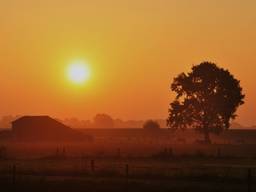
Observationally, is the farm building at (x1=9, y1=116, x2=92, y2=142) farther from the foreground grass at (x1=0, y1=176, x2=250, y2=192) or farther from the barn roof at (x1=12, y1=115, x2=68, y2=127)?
the foreground grass at (x1=0, y1=176, x2=250, y2=192)

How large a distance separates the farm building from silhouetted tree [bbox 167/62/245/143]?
21.7 metres

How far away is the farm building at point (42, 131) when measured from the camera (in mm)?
121375

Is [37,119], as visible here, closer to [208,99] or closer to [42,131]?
[42,131]

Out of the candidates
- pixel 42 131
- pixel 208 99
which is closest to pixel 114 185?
pixel 208 99

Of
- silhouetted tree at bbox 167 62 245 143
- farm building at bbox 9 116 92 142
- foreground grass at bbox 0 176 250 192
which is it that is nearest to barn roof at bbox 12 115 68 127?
farm building at bbox 9 116 92 142

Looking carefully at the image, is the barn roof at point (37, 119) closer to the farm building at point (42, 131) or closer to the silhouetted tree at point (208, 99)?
the farm building at point (42, 131)

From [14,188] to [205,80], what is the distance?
75892mm

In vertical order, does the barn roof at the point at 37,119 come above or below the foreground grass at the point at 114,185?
above

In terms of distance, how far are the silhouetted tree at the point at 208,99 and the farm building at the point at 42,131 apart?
71.2ft

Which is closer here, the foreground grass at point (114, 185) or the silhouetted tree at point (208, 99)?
the foreground grass at point (114, 185)

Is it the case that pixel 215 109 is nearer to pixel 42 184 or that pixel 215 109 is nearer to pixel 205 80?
pixel 205 80

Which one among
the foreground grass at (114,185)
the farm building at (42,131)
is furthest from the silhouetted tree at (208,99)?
the foreground grass at (114,185)

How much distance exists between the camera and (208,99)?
356 ft

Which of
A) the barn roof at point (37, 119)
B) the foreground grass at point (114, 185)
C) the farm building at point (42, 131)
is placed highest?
the barn roof at point (37, 119)
